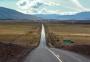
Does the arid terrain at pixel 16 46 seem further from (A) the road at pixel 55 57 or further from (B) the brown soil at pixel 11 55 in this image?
(A) the road at pixel 55 57

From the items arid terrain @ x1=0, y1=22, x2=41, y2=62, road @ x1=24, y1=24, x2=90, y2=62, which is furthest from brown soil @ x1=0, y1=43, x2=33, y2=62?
road @ x1=24, y1=24, x2=90, y2=62

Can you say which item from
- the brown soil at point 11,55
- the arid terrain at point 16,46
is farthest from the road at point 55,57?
the arid terrain at point 16,46

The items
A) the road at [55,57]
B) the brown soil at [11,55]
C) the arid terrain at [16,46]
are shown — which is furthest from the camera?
the arid terrain at [16,46]

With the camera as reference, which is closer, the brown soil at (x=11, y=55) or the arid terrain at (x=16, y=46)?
the brown soil at (x=11, y=55)

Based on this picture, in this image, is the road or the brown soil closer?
the road

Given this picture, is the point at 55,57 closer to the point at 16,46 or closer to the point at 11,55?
the point at 11,55

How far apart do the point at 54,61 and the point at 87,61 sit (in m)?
3.06

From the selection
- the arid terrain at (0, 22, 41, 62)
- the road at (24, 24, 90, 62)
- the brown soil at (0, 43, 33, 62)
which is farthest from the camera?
the arid terrain at (0, 22, 41, 62)

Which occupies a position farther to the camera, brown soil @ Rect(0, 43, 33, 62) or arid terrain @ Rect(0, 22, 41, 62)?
arid terrain @ Rect(0, 22, 41, 62)

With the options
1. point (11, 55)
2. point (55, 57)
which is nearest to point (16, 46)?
point (11, 55)

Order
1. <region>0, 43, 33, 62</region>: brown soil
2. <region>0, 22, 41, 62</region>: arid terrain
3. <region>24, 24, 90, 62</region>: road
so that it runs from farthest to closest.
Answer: <region>0, 22, 41, 62</region>: arid terrain < <region>0, 43, 33, 62</region>: brown soil < <region>24, 24, 90, 62</region>: road

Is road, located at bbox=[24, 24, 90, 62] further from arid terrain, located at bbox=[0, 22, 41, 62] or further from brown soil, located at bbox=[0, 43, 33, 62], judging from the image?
arid terrain, located at bbox=[0, 22, 41, 62]

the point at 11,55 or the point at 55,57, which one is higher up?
the point at 55,57

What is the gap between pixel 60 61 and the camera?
30812mm
